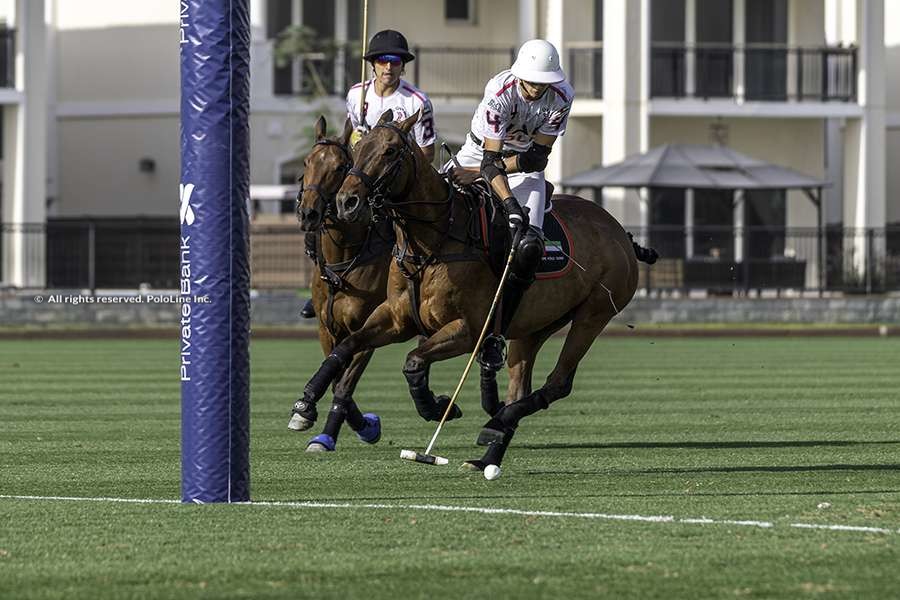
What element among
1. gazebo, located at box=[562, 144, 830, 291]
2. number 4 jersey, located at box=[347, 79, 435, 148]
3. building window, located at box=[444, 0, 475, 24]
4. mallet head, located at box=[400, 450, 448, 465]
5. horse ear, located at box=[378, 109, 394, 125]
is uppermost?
building window, located at box=[444, 0, 475, 24]

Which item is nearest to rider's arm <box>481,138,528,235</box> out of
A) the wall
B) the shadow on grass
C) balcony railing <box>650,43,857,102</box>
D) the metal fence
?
the shadow on grass

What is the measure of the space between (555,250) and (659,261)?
23901mm

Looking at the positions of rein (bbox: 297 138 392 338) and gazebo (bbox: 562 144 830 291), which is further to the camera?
gazebo (bbox: 562 144 830 291)

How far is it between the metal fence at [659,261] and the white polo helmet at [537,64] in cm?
2303

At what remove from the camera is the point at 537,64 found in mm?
11273

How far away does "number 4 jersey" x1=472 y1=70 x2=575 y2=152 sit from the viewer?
37.4ft

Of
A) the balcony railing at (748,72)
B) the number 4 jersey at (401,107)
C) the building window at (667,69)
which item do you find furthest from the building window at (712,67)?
the number 4 jersey at (401,107)

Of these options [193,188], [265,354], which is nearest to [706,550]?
[193,188]

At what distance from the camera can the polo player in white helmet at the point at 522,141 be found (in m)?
11.2

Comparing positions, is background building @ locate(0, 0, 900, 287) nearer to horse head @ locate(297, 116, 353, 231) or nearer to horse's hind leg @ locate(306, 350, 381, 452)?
horse's hind leg @ locate(306, 350, 381, 452)

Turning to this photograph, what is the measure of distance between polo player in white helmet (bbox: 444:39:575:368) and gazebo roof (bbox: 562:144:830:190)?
23757 mm

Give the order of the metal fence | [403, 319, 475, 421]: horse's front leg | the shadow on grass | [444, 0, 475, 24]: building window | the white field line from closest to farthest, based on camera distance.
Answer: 1. the white field line
2. [403, 319, 475, 421]: horse's front leg
3. the shadow on grass
4. the metal fence
5. [444, 0, 475, 24]: building window

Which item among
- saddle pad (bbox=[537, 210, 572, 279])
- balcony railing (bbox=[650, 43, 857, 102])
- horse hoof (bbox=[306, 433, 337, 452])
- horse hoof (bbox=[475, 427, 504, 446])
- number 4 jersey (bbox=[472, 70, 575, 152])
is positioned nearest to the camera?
horse hoof (bbox=[475, 427, 504, 446])

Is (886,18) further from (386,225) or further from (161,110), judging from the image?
(386,225)
